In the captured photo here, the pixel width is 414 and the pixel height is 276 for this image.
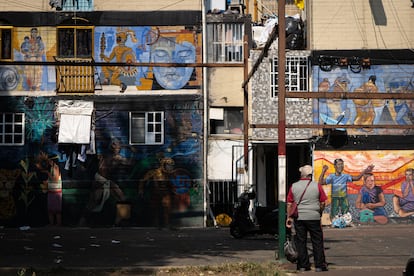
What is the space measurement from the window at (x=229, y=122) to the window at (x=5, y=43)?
8.20m

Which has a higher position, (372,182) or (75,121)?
(75,121)

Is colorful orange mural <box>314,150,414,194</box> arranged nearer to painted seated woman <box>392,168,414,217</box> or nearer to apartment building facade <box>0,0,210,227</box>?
painted seated woman <box>392,168,414,217</box>

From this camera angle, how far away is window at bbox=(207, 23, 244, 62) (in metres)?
26.7

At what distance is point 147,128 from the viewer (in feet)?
85.2

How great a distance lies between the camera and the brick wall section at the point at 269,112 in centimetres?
2639

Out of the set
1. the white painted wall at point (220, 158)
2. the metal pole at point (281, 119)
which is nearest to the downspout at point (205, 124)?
the white painted wall at point (220, 158)

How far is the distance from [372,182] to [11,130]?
45.3 feet

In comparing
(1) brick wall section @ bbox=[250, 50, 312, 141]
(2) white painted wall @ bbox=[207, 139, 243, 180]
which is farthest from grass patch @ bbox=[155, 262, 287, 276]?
(1) brick wall section @ bbox=[250, 50, 312, 141]

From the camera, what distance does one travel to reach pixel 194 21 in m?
26.2

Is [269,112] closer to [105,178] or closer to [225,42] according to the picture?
[225,42]

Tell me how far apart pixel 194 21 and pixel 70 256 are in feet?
46.8

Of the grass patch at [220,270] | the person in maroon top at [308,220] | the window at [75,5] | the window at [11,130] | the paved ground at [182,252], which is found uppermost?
the window at [75,5]

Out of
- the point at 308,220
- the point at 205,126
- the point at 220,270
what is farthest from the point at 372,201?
the point at 220,270

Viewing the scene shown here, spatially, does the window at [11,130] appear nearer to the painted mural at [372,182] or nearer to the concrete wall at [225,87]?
the concrete wall at [225,87]
